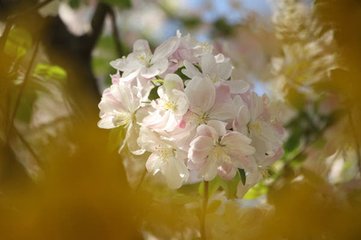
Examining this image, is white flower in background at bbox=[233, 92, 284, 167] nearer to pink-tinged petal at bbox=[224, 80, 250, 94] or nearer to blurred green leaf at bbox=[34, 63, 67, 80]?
pink-tinged petal at bbox=[224, 80, 250, 94]

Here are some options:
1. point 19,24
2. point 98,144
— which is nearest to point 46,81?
point 19,24

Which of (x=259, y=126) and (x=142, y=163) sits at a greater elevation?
(x=259, y=126)

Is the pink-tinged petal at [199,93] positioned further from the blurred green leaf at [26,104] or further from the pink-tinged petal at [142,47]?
the blurred green leaf at [26,104]

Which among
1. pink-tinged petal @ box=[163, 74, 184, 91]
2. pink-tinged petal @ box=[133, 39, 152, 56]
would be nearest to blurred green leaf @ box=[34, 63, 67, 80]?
pink-tinged petal @ box=[133, 39, 152, 56]

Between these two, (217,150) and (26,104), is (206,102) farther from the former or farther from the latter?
(26,104)

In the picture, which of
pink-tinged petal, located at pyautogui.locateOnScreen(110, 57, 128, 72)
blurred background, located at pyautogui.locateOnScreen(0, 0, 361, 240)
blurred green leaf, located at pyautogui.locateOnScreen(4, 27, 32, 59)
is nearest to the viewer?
blurred background, located at pyautogui.locateOnScreen(0, 0, 361, 240)

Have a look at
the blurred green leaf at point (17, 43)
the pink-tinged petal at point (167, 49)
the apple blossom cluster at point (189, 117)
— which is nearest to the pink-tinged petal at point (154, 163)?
the apple blossom cluster at point (189, 117)

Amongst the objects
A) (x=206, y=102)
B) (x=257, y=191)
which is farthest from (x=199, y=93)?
(x=257, y=191)

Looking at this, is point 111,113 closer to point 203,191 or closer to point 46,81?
point 203,191
